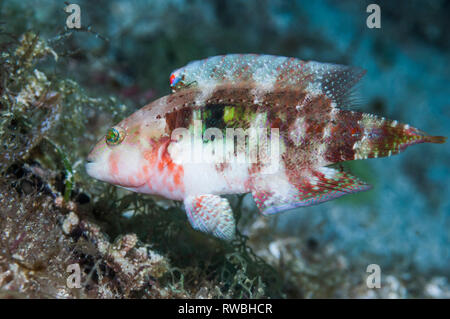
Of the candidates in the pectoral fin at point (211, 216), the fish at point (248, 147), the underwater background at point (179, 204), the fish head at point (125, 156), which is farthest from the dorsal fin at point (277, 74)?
the pectoral fin at point (211, 216)

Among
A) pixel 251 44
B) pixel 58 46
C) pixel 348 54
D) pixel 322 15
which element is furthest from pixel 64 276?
pixel 322 15

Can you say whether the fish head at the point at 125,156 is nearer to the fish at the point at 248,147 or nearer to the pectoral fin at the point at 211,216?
the fish at the point at 248,147

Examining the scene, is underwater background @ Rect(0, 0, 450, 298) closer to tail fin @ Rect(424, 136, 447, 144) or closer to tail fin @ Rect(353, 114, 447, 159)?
tail fin @ Rect(353, 114, 447, 159)

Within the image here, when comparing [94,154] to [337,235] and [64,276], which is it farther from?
[337,235]

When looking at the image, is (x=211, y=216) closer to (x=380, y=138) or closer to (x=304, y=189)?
(x=304, y=189)

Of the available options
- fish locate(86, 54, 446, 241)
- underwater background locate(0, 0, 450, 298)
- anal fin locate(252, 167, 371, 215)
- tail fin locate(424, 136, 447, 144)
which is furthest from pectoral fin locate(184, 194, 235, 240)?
tail fin locate(424, 136, 447, 144)

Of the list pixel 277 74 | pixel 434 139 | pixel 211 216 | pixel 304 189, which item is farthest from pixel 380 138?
pixel 211 216
